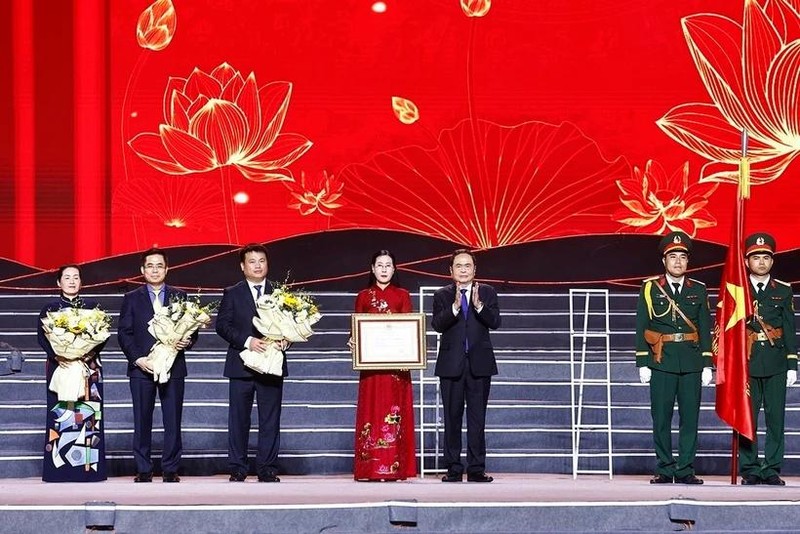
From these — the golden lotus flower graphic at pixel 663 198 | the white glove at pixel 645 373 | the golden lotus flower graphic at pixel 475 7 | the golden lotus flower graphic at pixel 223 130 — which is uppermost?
the golden lotus flower graphic at pixel 475 7

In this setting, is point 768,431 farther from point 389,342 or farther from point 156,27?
point 156,27

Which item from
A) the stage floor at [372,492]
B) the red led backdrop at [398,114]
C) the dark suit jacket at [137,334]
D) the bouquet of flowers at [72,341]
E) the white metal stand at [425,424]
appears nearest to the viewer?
the stage floor at [372,492]

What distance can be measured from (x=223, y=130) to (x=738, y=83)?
367 cm

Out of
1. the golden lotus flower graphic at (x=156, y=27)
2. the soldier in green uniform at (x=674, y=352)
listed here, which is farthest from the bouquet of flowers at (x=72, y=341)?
the golden lotus flower graphic at (x=156, y=27)

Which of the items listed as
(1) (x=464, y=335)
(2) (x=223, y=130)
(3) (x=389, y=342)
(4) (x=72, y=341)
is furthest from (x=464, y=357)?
(2) (x=223, y=130)

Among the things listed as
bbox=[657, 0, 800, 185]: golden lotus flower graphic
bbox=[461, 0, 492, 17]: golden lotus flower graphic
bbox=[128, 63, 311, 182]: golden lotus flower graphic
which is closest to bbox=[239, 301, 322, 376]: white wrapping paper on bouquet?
bbox=[128, 63, 311, 182]: golden lotus flower graphic

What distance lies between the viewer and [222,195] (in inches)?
374

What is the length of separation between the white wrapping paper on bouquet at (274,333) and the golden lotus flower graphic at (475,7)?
356 centimetres

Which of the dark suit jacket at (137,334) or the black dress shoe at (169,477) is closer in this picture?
the black dress shoe at (169,477)

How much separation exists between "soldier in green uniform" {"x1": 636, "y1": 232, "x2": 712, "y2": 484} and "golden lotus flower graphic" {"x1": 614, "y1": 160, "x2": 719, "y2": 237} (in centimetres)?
265

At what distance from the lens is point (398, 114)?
9500 millimetres

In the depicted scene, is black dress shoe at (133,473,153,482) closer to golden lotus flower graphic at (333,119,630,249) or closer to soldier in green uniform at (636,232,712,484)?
soldier in green uniform at (636,232,712,484)

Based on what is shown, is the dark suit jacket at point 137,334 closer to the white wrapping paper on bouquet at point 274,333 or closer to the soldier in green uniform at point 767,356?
the white wrapping paper on bouquet at point 274,333

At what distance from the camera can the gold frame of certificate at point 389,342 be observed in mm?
6828
